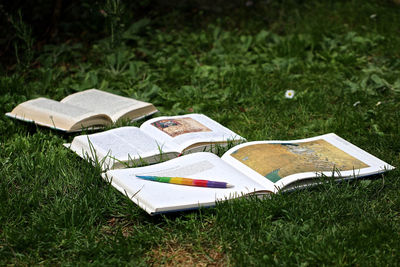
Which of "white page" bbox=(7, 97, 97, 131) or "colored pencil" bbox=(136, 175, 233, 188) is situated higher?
"colored pencil" bbox=(136, 175, 233, 188)

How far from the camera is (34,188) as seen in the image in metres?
2.17

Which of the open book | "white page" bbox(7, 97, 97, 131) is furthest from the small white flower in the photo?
"white page" bbox(7, 97, 97, 131)

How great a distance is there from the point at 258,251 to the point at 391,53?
2.91 meters

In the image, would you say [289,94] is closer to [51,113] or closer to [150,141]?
[150,141]

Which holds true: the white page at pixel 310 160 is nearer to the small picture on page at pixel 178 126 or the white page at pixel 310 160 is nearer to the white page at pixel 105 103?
the small picture on page at pixel 178 126

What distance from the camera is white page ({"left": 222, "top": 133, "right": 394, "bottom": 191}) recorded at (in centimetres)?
224

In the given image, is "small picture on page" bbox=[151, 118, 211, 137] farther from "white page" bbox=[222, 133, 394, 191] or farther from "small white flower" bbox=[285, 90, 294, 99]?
"small white flower" bbox=[285, 90, 294, 99]

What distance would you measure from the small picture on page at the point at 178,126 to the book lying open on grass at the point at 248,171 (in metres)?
0.37

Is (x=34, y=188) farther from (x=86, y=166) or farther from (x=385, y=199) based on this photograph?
(x=385, y=199)

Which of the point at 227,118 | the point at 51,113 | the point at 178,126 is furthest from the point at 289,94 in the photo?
the point at 51,113

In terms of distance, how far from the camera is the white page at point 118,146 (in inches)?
95.4

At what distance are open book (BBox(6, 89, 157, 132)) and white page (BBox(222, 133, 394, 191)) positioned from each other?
0.92 meters

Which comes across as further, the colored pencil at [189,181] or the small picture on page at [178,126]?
the small picture on page at [178,126]

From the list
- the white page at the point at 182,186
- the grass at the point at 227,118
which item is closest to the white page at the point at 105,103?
the grass at the point at 227,118
